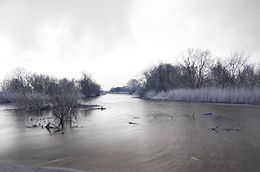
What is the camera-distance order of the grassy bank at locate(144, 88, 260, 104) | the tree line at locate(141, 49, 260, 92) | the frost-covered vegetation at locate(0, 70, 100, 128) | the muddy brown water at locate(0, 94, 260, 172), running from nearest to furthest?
the muddy brown water at locate(0, 94, 260, 172), the frost-covered vegetation at locate(0, 70, 100, 128), the grassy bank at locate(144, 88, 260, 104), the tree line at locate(141, 49, 260, 92)

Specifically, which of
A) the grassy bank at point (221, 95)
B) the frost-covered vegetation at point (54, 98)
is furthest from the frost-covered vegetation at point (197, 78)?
the frost-covered vegetation at point (54, 98)

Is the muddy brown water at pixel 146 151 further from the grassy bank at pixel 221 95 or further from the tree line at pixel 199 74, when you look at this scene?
the tree line at pixel 199 74

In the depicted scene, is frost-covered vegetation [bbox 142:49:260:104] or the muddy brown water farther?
frost-covered vegetation [bbox 142:49:260:104]

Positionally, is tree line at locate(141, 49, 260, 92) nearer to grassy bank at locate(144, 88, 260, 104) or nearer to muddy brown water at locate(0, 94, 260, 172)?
grassy bank at locate(144, 88, 260, 104)

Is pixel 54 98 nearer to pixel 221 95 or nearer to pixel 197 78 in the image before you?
pixel 221 95

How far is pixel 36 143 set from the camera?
8.55m

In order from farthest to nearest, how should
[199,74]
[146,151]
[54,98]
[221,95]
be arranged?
1. [199,74]
2. [221,95]
3. [54,98]
4. [146,151]

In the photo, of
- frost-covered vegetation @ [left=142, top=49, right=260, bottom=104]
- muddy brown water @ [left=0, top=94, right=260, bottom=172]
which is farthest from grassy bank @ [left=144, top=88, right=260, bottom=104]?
muddy brown water @ [left=0, top=94, right=260, bottom=172]

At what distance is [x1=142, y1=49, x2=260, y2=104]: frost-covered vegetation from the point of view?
110 feet

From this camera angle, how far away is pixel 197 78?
50.4 meters

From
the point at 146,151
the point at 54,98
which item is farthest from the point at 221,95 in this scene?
the point at 146,151

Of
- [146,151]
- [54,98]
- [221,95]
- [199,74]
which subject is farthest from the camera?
[199,74]

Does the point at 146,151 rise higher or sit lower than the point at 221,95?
lower

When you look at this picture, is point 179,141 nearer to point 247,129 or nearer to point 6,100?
point 247,129
